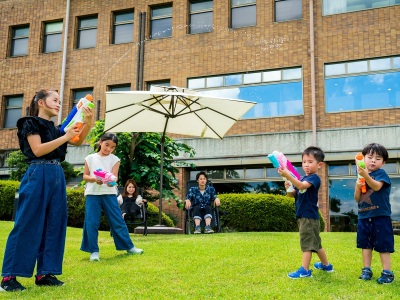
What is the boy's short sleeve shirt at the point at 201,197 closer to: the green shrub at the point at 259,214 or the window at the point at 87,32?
the green shrub at the point at 259,214

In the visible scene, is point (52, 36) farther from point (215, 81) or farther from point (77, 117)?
point (77, 117)

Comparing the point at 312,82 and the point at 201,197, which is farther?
the point at 312,82

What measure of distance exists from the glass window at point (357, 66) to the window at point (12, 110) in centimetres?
1249

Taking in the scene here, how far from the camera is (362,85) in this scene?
1561 centimetres

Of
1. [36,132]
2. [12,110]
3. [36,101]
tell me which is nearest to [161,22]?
[12,110]

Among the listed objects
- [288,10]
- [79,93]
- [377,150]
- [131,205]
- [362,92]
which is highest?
[288,10]

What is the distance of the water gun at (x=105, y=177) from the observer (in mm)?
6180

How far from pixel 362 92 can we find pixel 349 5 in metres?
2.88

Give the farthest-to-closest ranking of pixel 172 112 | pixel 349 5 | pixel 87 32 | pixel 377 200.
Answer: pixel 87 32 → pixel 349 5 → pixel 172 112 → pixel 377 200

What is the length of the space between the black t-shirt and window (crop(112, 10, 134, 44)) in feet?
48.9

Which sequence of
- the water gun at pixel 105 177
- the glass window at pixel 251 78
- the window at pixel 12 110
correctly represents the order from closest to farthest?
the water gun at pixel 105 177
the glass window at pixel 251 78
the window at pixel 12 110

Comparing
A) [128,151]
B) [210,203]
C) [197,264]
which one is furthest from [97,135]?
[197,264]

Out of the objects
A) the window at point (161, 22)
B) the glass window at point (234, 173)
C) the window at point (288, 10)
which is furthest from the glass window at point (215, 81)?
the glass window at point (234, 173)

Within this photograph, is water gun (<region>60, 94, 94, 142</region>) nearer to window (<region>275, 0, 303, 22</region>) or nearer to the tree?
the tree
